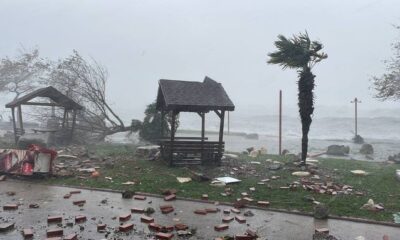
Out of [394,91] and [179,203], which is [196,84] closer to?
[179,203]

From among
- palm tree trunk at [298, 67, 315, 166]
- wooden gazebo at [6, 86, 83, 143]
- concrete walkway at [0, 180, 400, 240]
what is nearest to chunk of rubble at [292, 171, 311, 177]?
palm tree trunk at [298, 67, 315, 166]

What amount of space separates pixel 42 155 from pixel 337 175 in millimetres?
9034

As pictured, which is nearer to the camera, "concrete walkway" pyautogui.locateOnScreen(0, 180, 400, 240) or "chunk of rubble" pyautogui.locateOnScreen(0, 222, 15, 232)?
"chunk of rubble" pyautogui.locateOnScreen(0, 222, 15, 232)

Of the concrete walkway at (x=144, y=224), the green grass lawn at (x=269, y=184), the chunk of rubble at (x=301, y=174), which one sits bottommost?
the concrete walkway at (x=144, y=224)

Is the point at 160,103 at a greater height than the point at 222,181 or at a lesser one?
greater

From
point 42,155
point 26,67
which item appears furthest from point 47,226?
point 26,67

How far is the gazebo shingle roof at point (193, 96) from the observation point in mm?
14047

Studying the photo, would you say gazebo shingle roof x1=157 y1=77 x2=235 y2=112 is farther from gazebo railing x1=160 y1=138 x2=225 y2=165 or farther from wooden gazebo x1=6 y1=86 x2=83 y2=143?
wooden gazebo x1=6 y1=86 x2=83 y2=143

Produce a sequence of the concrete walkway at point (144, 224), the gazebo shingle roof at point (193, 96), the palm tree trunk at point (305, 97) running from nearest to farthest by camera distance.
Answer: the concrete walkway at point (144, 224) < the gazebo shingle roof at point (193, 96) < the palm tree trunk at point (305, 97)

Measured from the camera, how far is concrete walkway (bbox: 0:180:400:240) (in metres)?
6.96

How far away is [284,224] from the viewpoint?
771 centimetres

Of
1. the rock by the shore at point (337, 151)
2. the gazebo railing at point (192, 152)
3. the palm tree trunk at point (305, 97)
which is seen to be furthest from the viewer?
the rock by the shore at point (337, 151)

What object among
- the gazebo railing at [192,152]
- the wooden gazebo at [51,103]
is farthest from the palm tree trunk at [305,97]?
the wooden gazebo at [51,103]

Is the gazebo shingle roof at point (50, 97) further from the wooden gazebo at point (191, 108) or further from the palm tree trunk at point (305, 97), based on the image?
the palm tree trunk at point (305, 97)
